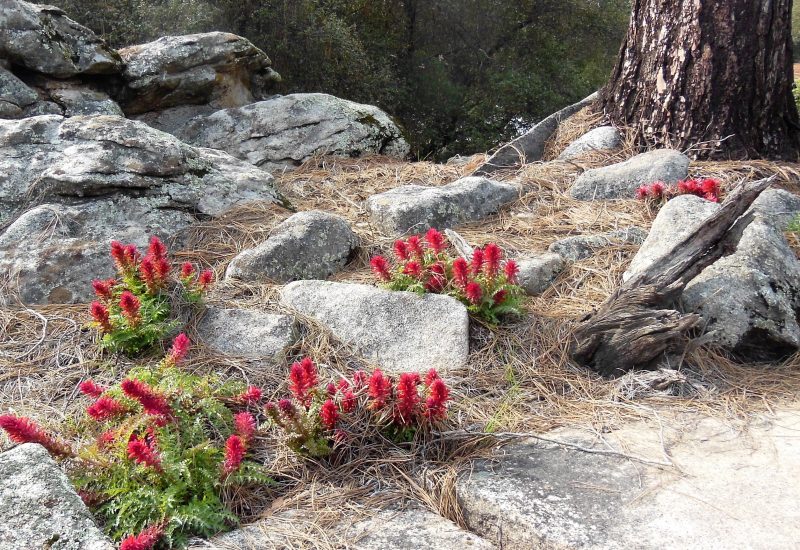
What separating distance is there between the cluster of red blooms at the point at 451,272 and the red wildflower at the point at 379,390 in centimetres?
82

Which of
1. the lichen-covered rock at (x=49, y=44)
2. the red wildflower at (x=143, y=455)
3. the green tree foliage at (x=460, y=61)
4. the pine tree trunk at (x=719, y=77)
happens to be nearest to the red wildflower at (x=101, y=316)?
the red wildflower at (x=143, y=455)

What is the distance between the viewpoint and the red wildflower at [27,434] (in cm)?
226

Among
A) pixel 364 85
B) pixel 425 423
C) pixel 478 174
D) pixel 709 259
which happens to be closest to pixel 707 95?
pixel 478 174

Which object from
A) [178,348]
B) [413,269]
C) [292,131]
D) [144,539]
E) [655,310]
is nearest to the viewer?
[144,539]

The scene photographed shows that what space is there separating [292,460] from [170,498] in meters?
0.50

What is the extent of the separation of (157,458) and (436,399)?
95 cm

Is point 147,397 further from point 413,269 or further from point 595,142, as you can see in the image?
point 595,142

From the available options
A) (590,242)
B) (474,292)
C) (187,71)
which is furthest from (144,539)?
(187,71)

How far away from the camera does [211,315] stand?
3.46 meters

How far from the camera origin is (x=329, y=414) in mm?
2510

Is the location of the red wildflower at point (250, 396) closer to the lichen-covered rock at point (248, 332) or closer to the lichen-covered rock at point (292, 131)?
the lichen-covered rock at point (248, 332)

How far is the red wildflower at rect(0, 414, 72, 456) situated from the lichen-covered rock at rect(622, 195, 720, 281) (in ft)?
8.78

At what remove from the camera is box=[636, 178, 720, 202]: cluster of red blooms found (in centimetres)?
421

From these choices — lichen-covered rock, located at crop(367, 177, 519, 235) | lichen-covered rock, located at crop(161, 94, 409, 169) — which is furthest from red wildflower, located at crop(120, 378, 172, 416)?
lichen-covered rock, located at crop(161, 94, 409, 169)
